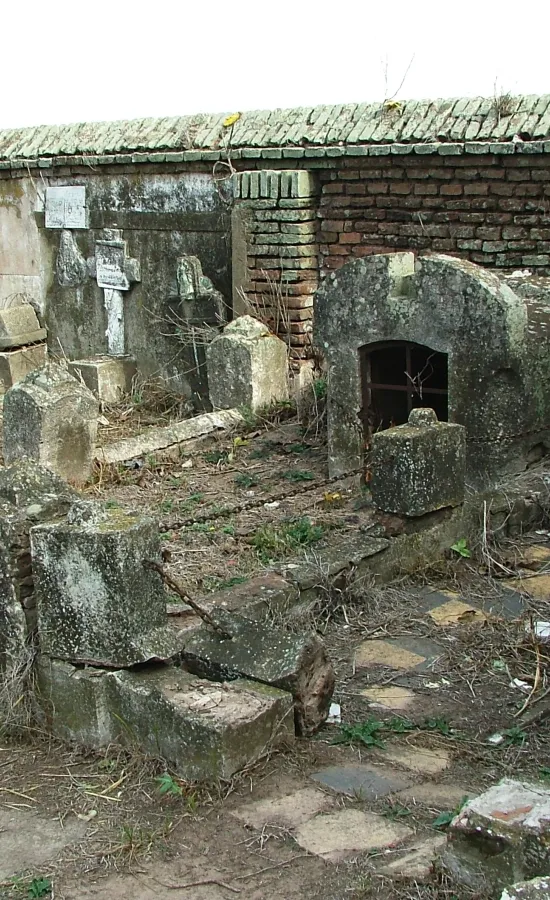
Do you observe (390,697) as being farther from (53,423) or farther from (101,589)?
(53,423)

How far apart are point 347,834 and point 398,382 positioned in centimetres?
553

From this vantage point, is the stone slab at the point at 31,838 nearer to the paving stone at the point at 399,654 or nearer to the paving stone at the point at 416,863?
the paving stone at the point at 416,863

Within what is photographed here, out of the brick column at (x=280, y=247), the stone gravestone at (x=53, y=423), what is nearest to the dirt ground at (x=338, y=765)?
the stone gravestone at (x=53, y=423)

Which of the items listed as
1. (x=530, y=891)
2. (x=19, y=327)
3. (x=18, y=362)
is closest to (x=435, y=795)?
(x=530, y=891)

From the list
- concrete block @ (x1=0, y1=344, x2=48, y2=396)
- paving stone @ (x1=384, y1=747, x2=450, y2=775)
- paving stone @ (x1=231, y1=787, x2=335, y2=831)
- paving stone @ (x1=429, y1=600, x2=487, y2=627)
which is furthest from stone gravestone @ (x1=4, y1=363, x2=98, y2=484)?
paving stone @ (x1=231, y1=787, x2=335, y2=831)

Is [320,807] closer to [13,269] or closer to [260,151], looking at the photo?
[260,151]

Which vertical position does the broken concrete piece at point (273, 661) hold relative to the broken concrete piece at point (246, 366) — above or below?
below

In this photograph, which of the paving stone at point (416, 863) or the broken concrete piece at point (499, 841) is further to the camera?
the paving stone at point (416, 863)

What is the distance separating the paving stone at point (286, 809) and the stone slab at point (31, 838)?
0.61m

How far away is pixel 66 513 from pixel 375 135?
262 inches

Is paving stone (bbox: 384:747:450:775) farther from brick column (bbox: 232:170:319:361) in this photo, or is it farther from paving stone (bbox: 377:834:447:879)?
brick column (bbox: 232:170:319:361)

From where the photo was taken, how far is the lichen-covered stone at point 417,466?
20.0 feet

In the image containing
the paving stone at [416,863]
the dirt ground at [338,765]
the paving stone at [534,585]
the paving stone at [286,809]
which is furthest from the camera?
the paving stone at [534,585]

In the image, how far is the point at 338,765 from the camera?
417 cm
